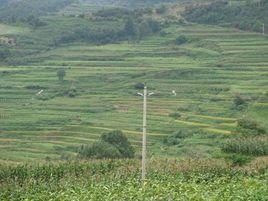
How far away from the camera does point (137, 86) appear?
181ft

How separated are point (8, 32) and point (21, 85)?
83.6 feet

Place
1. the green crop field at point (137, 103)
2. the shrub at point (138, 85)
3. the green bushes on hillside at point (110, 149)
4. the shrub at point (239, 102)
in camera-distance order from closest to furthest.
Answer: the green crop field at point (137, 103) → the green bushes on hillside at point (110, 149) → the shrub at point (239, 102) → the shrub at point (138, 85)

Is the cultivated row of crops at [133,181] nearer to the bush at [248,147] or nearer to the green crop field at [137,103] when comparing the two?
the green crop field at [137,103]

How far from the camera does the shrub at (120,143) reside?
33.7 meters

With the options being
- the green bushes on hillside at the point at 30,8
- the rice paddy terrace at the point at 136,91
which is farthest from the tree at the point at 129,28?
the green bushes on hillside at the point at 30,8

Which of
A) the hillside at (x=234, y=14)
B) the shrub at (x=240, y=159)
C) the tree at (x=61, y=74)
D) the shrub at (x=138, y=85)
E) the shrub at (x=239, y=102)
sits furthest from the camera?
the hillside at (x=234, y=14)

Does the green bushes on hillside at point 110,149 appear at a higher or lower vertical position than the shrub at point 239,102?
higher

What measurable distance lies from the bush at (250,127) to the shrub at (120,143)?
19.4ft

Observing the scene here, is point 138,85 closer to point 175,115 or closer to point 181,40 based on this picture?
point 175,115

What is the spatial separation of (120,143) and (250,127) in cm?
679

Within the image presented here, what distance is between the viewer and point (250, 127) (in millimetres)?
34250

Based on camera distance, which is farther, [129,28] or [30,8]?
[30,8]

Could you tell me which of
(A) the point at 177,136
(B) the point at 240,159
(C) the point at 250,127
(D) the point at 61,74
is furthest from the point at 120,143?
(D) the point at 61,74

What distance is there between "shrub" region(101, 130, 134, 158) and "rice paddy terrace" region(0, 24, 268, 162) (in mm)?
1992
